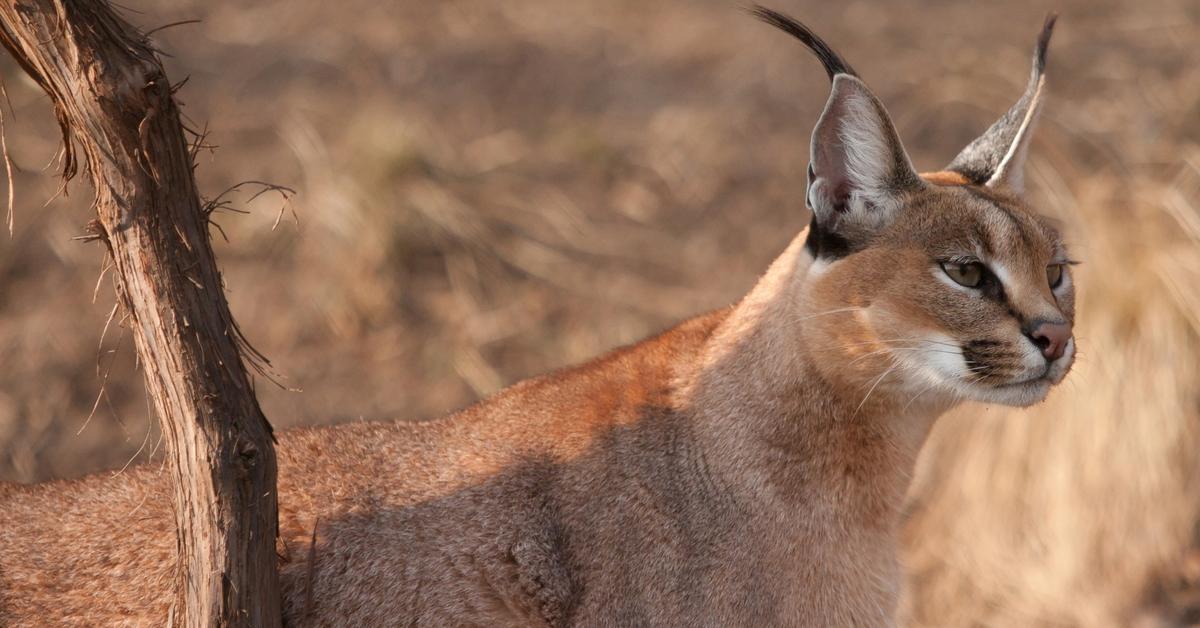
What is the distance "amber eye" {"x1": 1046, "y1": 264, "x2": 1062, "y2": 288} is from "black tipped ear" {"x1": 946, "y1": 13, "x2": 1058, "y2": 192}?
0.47 m

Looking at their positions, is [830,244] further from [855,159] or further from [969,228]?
[969,228]

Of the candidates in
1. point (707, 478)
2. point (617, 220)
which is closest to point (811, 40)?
point (707, 478)

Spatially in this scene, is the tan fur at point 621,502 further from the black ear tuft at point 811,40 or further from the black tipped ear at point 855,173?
the black ear tuft at point 811,40

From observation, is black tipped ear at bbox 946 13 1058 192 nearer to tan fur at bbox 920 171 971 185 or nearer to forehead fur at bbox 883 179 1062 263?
tan fur at bbox 920 171 971 185

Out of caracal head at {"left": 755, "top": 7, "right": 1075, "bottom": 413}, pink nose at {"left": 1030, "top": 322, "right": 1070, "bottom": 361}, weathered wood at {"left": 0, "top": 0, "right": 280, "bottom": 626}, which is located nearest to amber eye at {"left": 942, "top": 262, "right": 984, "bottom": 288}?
caracal head at {"left": 755, "top": 7, "right": 1075, "bottom": 413}

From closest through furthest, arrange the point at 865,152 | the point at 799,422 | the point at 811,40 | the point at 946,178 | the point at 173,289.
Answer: the point at 173,289 < the point at 811,40 < the point at 865,152 < the point at 799,422 < the point at 946,178

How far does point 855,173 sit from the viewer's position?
15.4ft

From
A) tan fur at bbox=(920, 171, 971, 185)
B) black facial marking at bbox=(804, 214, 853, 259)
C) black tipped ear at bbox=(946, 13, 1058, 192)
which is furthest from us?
black tipped ear at bbox=(946, 13, 1058, 192)

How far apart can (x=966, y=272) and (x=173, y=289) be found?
2565 millimetres

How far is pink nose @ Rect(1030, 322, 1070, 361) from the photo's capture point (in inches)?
173

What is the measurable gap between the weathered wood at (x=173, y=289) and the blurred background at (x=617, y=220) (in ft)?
7.68

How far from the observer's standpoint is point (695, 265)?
402 inches

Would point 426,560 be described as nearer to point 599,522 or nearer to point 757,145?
point 599,522

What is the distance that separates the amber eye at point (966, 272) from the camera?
4535 millimetres
